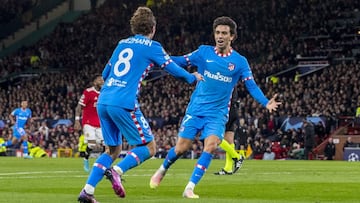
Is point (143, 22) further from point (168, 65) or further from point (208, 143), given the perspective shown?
point (208, 143)

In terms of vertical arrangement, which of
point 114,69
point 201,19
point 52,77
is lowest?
point 52,77

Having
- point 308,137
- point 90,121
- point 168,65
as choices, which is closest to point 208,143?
point 168,65

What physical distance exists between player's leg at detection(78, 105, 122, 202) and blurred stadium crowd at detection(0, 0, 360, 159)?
2570 centimetres

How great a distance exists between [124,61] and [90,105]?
11.6m

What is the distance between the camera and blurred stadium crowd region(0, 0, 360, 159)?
39.0 m

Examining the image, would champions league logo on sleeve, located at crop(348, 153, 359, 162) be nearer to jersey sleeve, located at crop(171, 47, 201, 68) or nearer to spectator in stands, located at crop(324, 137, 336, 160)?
spectator in stands, located at crop(324, 137, 336, 160)

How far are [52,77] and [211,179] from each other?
3434 centimetres

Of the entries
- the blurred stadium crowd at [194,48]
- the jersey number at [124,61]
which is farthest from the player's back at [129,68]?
the blurred stadium crowd at [194,48]

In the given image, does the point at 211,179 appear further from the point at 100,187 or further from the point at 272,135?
the point at 272,135

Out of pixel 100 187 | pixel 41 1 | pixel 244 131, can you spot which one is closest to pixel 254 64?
pixel 244 131

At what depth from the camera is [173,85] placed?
148 feet

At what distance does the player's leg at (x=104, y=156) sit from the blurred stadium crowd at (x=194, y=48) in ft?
84.3

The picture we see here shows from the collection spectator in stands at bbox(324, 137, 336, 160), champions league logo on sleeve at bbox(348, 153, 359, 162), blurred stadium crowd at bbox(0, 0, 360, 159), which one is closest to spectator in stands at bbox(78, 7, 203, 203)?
champions league logo on sleeve at bbox(348, 153, 359, 162)

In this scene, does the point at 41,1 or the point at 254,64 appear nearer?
the point at 254,64
